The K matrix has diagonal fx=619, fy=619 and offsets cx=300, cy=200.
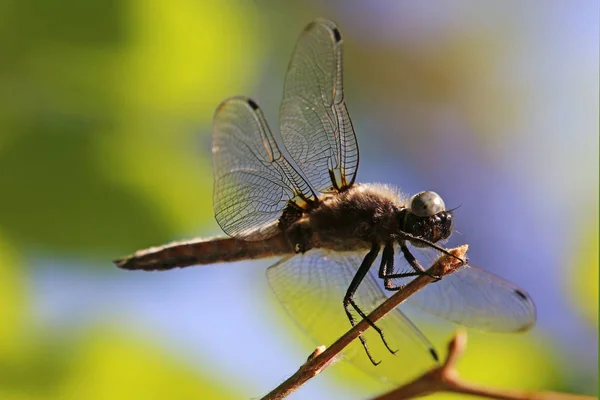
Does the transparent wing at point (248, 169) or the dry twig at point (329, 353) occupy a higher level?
the transparent wing at point (248, 169)

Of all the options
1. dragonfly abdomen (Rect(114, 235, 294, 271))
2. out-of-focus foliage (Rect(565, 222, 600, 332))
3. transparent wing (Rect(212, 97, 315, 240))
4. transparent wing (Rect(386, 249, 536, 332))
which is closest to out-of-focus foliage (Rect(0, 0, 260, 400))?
dragonfly abdomen (Rect(114, 235, 294, 271))

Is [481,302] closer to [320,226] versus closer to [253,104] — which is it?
[320,226]

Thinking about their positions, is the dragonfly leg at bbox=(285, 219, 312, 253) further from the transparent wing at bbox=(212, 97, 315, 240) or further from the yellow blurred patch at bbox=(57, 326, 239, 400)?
the yellow blurred patch at bbox=(57, 326, 239, 400)

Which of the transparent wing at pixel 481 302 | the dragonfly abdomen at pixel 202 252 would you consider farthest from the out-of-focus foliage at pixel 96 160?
the transparent wing at pixel 481 302

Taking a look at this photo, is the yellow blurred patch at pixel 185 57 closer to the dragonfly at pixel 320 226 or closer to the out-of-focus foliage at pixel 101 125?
the out-of-focus foliage at pixel 101 125

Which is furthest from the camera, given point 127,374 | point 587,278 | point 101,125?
point 587,278

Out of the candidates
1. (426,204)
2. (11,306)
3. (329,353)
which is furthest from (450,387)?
(11,306)
